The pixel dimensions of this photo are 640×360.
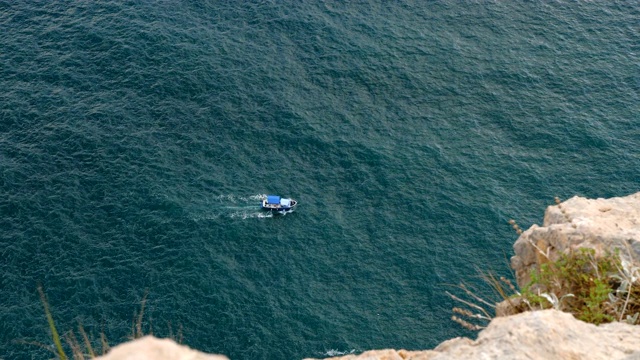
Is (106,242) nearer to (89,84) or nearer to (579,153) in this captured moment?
(89,84)

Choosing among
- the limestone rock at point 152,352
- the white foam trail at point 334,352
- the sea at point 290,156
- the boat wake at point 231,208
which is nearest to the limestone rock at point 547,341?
the limestone rock at point 152,352

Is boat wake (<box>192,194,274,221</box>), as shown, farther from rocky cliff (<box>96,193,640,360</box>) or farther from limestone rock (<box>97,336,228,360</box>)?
limestone rock (<box>97,336,228,360</box>)

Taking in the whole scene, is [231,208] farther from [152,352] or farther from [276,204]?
[152,352]

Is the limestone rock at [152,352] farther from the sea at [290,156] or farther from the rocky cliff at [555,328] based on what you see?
the sea at [290,156]

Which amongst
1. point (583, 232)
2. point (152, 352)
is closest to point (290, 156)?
point (583, 232)

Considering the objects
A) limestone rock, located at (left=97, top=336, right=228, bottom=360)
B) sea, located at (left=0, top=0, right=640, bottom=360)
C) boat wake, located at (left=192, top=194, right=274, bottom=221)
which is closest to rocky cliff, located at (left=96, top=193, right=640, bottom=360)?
limestone rock, located at (left=97, top=336, right=228, bottom=360)

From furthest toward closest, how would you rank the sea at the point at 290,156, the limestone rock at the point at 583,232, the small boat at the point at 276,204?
the small boat at the point at 276,204 < the sea at the point at 290,156 < the limestone rock at the point at 583,232

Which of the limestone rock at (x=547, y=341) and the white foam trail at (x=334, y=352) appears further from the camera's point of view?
the white foam trail at (x=334, y=352)
